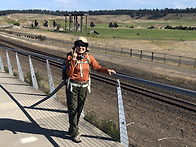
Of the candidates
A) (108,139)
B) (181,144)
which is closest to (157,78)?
(181,144)

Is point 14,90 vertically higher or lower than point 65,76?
lower

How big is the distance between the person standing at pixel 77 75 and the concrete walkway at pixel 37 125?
41 cm

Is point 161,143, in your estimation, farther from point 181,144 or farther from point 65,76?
point 65,76

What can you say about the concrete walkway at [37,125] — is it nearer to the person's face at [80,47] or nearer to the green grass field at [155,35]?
the person's face at [80,47]

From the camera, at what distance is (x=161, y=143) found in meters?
7.46

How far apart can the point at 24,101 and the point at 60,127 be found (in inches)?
95.3

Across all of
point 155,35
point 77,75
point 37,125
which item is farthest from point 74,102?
point 155,35

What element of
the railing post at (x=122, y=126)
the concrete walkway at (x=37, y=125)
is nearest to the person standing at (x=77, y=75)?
the concrete walkway at (x=37, y=125)

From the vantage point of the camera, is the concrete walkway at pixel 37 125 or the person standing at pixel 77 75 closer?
the person standing at pixel 77 75

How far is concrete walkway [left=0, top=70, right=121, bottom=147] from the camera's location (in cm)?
485

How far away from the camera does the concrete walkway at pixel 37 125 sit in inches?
191

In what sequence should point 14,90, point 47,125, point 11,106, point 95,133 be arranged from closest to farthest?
point 95,133 < point 47,125 < point 11,106 < point 14,90

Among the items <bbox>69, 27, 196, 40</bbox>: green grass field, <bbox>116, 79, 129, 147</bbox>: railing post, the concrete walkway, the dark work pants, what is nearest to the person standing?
the dark work pants

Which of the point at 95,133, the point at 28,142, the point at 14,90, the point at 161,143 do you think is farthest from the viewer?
the point at 14,90
